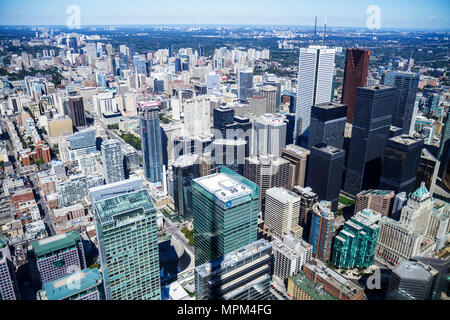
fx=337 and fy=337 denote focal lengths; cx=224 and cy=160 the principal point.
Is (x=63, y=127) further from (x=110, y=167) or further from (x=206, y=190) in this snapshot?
(x=206, y=190)

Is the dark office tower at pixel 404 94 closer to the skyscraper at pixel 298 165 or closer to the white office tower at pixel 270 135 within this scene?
the white office tower at pixel 270 135

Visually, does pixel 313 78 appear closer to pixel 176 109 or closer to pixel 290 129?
pixel 290 129

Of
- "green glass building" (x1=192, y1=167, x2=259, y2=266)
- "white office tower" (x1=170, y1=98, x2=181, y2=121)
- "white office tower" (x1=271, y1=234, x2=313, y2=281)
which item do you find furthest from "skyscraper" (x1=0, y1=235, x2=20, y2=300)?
"white office tower" (x1=170, y1=98, x2=181, y2=121)

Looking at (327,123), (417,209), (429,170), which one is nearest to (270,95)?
(327,123)

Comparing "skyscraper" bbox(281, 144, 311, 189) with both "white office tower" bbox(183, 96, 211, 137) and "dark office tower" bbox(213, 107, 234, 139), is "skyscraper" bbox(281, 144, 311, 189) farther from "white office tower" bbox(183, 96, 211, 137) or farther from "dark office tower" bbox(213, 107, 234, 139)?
"white office tower" bbox(183, 96, 211, 137)

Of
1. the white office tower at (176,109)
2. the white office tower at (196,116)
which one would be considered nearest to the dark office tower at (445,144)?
the white office tower at (196,116)

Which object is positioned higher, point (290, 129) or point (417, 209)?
point (290, 129)
